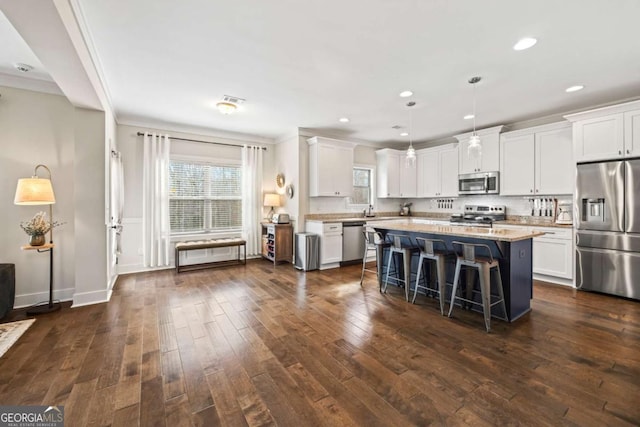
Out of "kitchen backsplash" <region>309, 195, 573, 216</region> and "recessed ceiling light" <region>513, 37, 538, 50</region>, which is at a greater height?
"recessed ceiling light" <region>513, 37, 538, 50</region>

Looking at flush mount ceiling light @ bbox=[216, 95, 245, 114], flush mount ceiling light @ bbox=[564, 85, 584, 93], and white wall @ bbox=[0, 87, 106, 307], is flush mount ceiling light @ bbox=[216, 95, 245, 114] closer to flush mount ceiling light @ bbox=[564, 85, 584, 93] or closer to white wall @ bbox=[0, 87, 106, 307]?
white wall @ bbox=[0, 87, 106, 307]

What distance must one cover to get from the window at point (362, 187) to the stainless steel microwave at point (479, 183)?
6.64ft

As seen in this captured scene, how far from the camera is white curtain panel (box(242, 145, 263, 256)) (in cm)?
602

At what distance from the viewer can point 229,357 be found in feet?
7.56

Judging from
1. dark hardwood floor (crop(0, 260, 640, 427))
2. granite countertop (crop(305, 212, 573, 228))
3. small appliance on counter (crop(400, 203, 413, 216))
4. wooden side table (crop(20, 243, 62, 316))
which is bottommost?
dark hardwood floor (crop(0, 260, 640, 427))

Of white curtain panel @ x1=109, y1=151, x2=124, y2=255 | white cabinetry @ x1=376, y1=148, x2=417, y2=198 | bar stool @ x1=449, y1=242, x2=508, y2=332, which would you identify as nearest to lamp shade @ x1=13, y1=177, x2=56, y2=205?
white curtain panel @ x1=109, y1=151, x2=124, y2=255

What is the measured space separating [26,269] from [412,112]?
5.77 metres

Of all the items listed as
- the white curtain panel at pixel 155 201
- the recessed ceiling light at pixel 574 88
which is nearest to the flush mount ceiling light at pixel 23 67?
the white curtain panel at pixel 155 201

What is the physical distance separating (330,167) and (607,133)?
419 centimetres

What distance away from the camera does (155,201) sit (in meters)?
5.08

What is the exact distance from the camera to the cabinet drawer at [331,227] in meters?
5.34

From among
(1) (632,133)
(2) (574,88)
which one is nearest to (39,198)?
(2) (574,88)

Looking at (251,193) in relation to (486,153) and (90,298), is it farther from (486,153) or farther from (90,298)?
(486,153)

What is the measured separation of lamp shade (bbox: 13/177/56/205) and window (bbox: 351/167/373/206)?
5.22 m
